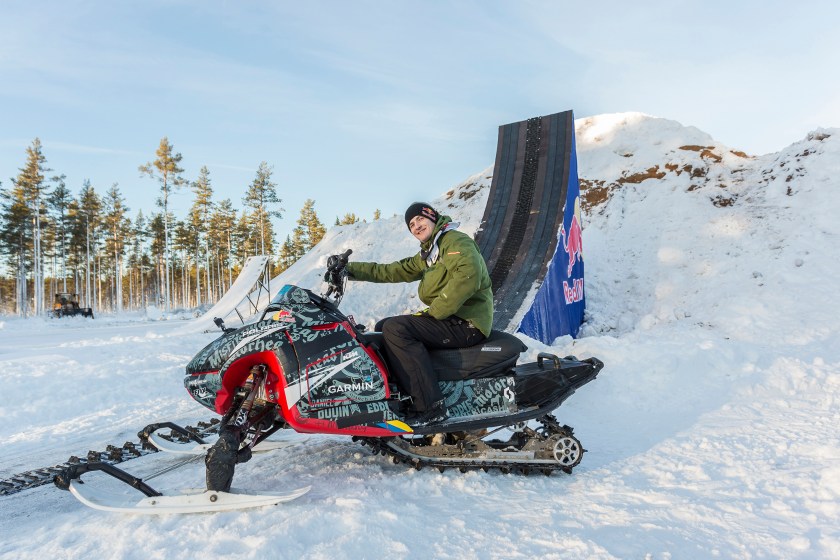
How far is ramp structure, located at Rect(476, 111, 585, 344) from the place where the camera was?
374 inches

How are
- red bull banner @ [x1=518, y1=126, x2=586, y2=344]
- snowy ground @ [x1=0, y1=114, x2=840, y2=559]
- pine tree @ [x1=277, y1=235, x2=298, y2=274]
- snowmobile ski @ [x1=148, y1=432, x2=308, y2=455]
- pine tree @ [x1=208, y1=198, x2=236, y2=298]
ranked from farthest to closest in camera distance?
pine tree @ [x1=277, y1=235, x2=298, y2=274]
pine tree @ [x1=208, y1=198, x2=236, y2=298]
red bull banner @ [x1=518, y1=126, x2=586, y2=344]
snowmobile ski @ [x1=148, y1=432, x2=308, y2=455]
snowy ground @ [x1=0, y1=114, x2=840, y2=559]

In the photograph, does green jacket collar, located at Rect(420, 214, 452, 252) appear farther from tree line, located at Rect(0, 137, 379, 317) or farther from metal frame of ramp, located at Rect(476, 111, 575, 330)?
tree line, located at Rect(0, 137, 379, 317)

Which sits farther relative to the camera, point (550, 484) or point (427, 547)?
point (550, 484)

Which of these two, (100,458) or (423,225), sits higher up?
(423,225)

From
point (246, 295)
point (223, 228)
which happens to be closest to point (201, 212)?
point (223, 228)

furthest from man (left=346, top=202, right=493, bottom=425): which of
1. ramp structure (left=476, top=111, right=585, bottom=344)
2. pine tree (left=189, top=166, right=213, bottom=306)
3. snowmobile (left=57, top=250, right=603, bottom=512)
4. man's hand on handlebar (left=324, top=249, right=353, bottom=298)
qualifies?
pine tree (left=189, top=166, right=213, bottom=306)

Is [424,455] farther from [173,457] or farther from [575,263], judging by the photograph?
[575,263]

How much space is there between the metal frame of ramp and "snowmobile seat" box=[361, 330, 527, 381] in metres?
5.04

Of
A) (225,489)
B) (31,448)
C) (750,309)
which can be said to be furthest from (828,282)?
(31,448)

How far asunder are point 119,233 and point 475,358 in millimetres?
50125

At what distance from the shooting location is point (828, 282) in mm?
9133

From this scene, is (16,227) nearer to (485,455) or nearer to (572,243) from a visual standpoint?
(572,243)

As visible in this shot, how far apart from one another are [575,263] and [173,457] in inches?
348

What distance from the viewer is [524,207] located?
13.0 metres
